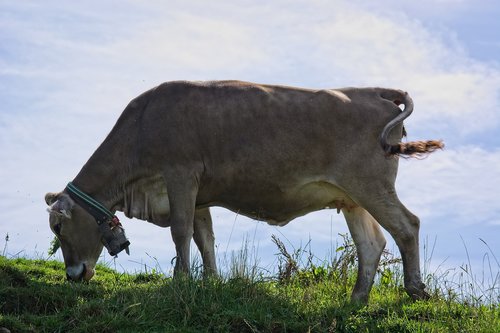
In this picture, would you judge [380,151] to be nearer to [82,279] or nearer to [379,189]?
[379,189]

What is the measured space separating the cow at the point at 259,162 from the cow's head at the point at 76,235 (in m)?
0.03

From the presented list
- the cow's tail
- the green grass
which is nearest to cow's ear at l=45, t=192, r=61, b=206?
the green grass

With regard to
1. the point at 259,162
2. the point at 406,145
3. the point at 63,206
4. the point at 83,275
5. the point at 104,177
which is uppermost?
the point at 406,145

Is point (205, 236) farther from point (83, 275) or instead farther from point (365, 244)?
point (365, 244)

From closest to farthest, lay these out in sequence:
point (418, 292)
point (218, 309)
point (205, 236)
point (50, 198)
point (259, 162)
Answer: point (218, 309)
point (418, 292)
point (259, 162)
point (205, 236)
point (50, 198)

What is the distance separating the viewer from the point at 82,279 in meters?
13.8

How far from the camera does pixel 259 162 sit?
12695mm

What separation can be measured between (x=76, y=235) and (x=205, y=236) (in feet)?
6.51

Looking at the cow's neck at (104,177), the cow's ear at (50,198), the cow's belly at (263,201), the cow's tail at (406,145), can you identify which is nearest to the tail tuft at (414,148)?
the cow's tail at (406,145)

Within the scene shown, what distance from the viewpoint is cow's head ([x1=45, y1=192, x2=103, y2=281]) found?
541 inches

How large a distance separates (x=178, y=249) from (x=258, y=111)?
2.30 metres

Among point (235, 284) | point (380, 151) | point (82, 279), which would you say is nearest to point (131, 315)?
point (235, 284)

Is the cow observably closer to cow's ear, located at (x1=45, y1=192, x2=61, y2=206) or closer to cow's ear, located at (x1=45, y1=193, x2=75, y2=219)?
cow's ear, located at (x1=45, y1=193, x2=75, y2=219)

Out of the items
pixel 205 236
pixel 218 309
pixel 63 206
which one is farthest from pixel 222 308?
pixel 63 206
